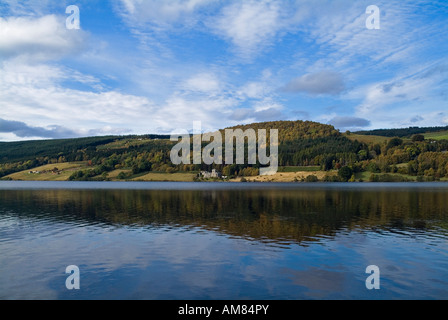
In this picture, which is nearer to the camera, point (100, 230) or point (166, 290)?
point (166, 290)

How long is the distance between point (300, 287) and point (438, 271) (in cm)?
1093

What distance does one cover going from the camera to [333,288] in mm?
19312

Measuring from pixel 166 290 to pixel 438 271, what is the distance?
19.0m

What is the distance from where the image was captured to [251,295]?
18.4 metres


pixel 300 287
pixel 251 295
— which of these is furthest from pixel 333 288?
pixel 251 295

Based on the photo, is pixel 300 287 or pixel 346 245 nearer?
pixel 300 287

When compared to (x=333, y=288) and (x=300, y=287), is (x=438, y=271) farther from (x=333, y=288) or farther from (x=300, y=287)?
(x=300, y=287)
